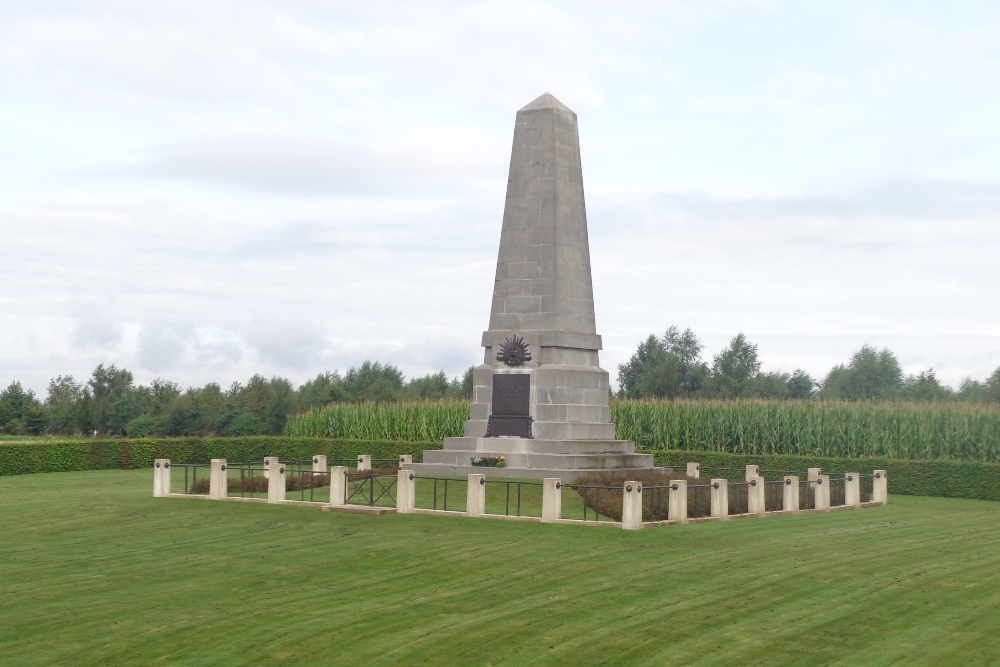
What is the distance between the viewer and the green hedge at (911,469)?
113ft

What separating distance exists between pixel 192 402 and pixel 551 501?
182 ft

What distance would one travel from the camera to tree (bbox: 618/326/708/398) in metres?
82.5

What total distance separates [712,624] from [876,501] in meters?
19.4

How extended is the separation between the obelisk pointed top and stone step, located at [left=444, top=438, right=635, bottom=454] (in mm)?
9706

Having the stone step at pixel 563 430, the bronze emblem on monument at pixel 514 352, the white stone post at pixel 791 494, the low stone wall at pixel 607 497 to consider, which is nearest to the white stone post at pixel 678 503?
the low stone wall at pixel 607 497

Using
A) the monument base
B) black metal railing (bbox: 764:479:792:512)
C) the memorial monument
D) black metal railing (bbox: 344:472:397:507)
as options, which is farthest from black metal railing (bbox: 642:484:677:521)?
black metal railing (bbox: 344:472:397:507)

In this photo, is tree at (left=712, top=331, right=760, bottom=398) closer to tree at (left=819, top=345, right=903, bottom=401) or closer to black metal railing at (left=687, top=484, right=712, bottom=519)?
tree at (left=819, top=345, right=903, bottom=401)

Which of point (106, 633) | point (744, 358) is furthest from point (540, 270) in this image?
point (744, 358)

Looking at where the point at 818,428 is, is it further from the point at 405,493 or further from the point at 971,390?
Result: the point at 971,390

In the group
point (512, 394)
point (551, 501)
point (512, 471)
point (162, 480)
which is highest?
point (512, 394)

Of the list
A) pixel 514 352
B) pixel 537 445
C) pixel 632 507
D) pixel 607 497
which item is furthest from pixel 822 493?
pixel 514 352

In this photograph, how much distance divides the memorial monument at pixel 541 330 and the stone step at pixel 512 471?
7 centimetres

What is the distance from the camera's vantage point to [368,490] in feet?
90.7

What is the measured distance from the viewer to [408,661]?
1162 cm
